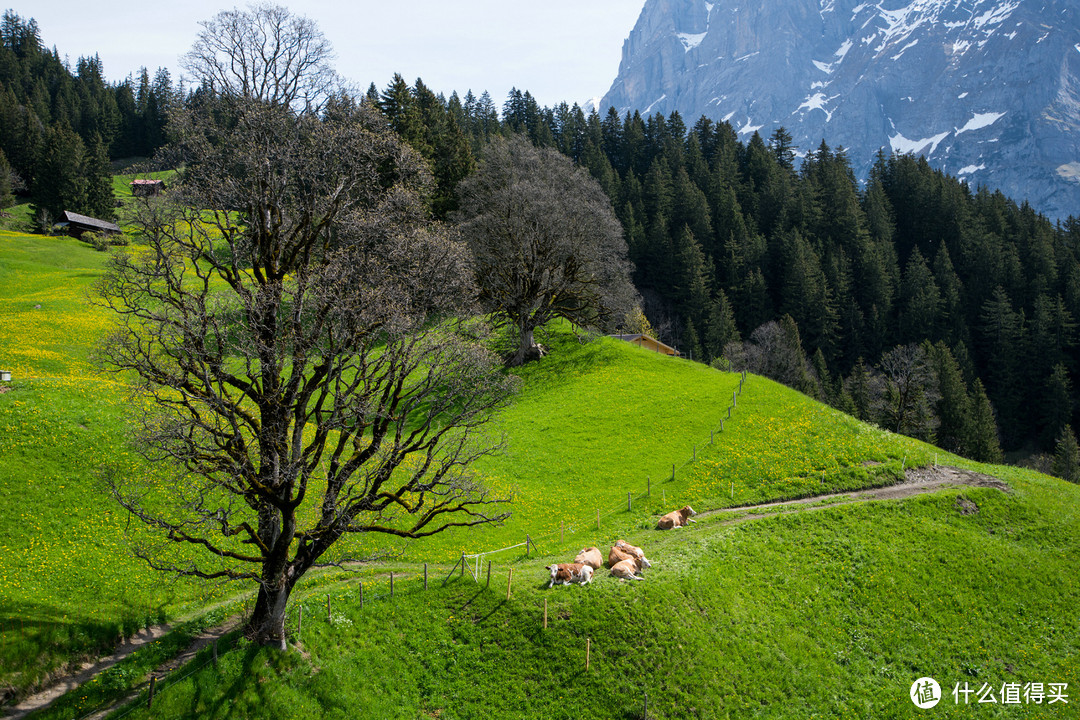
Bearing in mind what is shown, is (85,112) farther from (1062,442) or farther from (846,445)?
(1062,442)

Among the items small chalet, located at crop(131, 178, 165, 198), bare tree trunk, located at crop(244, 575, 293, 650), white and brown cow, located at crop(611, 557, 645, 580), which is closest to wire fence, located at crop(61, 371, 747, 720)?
bare tree trunk, located at crop(244, 575, 293, 650)

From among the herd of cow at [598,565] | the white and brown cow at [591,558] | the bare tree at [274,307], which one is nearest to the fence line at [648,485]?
the white and brown cow at [591,558]

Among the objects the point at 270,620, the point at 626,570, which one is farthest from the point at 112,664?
the point at 626,570

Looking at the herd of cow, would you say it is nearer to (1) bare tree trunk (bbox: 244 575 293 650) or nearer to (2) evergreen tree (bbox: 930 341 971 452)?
(1) bare tree trunk (bbox: 244 575 293 650)

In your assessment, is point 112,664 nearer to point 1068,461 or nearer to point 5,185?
point 1068,461

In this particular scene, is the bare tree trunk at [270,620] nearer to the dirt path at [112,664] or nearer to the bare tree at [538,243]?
the dirt path at [112,664]

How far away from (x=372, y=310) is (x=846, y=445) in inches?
1237

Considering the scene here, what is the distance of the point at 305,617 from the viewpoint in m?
20.7

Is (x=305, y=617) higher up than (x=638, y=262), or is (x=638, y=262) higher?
(x=638, y=262)

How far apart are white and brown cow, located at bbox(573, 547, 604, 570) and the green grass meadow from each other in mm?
1540

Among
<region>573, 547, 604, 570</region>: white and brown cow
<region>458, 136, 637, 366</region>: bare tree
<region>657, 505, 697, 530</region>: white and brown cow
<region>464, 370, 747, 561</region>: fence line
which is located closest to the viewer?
<region>573, 547, 604, 570</region>: white and brown cow

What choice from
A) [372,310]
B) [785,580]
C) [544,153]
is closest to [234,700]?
[372,310]

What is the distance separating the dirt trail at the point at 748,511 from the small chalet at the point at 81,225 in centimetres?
9024

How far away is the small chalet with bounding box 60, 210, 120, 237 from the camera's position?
303 feet
